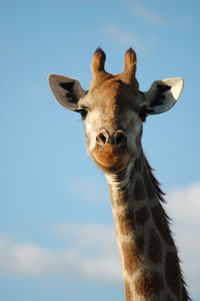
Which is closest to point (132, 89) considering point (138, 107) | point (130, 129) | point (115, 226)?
point (138, 107)

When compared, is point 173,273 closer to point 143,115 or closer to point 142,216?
point 142,216

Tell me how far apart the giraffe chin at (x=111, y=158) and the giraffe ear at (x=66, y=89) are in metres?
2.08

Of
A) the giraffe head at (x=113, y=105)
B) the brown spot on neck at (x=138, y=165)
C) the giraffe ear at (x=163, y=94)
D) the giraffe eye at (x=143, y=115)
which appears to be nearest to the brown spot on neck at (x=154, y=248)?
the brown spot on neck at (x=138, y=165)

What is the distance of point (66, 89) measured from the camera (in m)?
9.77

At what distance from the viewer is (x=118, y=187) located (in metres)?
8.15

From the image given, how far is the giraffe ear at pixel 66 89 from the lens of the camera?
9.67 meters

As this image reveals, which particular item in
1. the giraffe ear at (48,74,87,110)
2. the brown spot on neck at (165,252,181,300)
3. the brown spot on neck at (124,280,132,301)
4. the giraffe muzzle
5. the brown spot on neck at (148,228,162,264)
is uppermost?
the giraffe ear at (48,74,87,110)

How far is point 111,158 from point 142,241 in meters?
1.39

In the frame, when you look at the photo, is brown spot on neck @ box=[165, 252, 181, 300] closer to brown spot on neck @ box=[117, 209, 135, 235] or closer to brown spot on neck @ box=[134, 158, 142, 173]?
brown spot on neck @ box=[117, 209, 135, 235]

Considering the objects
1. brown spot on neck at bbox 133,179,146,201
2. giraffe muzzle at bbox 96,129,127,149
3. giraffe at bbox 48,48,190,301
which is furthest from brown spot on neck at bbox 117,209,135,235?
giraffe muzzle at bbox 96,129,127,149

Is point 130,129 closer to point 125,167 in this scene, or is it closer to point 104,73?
point 125,167

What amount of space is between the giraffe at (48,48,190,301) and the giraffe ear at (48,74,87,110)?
43cm

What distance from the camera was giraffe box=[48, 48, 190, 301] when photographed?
7660mm

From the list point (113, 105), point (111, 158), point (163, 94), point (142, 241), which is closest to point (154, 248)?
point (142, 241)
